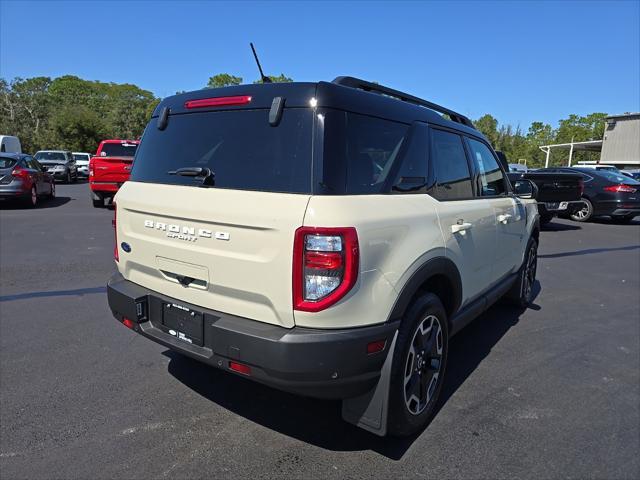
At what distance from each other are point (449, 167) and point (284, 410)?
202 cm

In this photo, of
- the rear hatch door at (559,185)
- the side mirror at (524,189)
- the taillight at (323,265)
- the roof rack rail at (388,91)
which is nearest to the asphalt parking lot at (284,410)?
the taillight at (323,265)

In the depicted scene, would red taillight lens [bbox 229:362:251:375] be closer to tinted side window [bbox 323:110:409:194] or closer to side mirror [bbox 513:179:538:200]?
tinted side window [bbox 323:110:409:194]

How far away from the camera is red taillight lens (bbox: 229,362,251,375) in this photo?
7.25ft

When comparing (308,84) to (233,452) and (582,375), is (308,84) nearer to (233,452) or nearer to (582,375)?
(233,452)

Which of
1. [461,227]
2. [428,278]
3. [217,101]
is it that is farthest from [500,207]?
[217,101]

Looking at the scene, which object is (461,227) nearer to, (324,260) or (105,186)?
(324,260)

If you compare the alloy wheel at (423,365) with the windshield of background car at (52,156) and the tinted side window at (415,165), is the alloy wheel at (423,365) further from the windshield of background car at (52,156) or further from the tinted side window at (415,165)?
the windshield of background car at (52,156)

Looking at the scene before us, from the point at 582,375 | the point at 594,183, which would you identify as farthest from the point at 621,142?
the point at 582,375

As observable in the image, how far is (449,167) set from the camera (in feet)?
10.3

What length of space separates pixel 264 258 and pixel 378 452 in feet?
4.39

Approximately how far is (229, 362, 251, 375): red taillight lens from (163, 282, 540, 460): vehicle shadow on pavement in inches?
27.3

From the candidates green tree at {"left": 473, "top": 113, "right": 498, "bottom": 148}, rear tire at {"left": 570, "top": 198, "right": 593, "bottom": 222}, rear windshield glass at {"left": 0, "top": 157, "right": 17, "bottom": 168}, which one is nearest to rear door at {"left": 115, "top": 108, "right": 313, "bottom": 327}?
rear windshield glass at {"left": 0, "top": 157, "right": 17, "bottom": 168}

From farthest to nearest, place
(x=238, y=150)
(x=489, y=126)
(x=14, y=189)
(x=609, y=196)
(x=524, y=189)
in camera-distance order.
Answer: (x=489, y=126)
(x=609, y=196)
(x=14, y=189)
(x=524, y=189)
(x=238, y=150)

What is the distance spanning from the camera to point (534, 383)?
3395 mm
